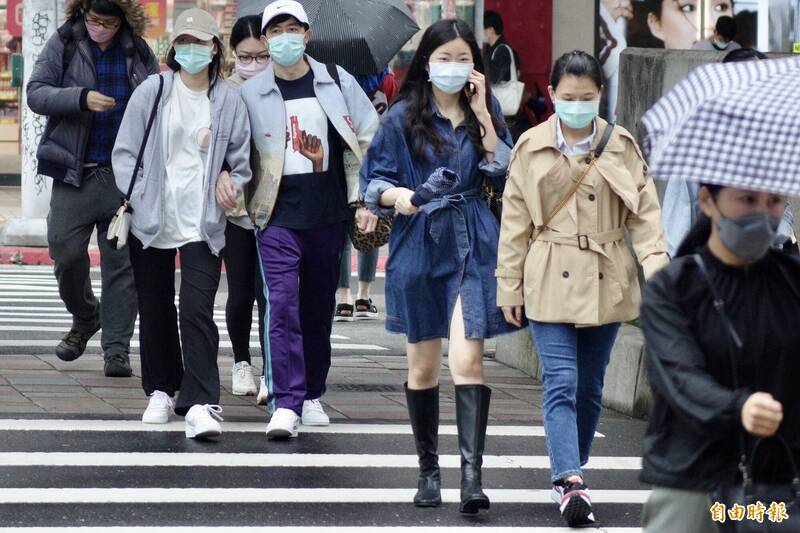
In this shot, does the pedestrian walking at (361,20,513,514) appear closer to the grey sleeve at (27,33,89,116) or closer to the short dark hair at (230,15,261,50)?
the short dark hair at (230,15,261,50)

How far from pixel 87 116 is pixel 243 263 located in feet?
4.34

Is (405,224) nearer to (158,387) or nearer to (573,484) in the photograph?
(573,484)

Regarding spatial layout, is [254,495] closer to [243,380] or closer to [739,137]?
[243,380]

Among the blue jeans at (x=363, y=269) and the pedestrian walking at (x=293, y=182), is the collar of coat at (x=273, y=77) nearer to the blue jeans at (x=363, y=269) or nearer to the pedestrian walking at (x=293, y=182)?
the pedestrian walking at (x=293, y=182)

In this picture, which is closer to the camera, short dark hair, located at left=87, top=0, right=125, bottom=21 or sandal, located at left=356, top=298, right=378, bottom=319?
short dark hair, located at left=87, top=0, right=125, bottom=21

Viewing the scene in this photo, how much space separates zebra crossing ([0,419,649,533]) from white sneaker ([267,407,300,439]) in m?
0.04

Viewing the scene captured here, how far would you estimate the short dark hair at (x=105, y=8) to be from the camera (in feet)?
28.6

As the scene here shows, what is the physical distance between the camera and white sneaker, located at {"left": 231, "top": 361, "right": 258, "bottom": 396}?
8.75 metres

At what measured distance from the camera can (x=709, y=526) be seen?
371 centimetres

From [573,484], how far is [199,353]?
83.7 inches

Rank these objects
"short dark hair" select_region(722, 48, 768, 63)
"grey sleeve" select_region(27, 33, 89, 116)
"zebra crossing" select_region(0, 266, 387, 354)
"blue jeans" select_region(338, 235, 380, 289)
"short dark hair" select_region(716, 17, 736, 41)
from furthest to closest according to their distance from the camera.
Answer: "short dark hair" select_region(716, 17, 736, 41) < "blue jeans" select_region(338, 235, 380, 289) < "zebra crossing" select_region(0, 266, 387, 354) < "grey sleeve" select_region(27, 33, 89, 116) < "short dark hair" select_region(722, 48, 768, 63)

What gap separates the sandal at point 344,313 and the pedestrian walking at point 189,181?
4971mm

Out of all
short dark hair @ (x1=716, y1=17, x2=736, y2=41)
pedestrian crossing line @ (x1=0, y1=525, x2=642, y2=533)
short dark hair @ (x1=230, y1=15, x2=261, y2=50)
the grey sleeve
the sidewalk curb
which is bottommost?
the sidewalk curb

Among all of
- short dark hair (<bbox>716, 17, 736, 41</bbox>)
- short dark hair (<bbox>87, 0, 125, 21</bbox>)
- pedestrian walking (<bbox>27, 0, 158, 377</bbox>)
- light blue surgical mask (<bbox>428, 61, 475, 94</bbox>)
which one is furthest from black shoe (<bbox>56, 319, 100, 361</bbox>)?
short dark hair (<bbox>716, 17, 736, 41</bbox>)
